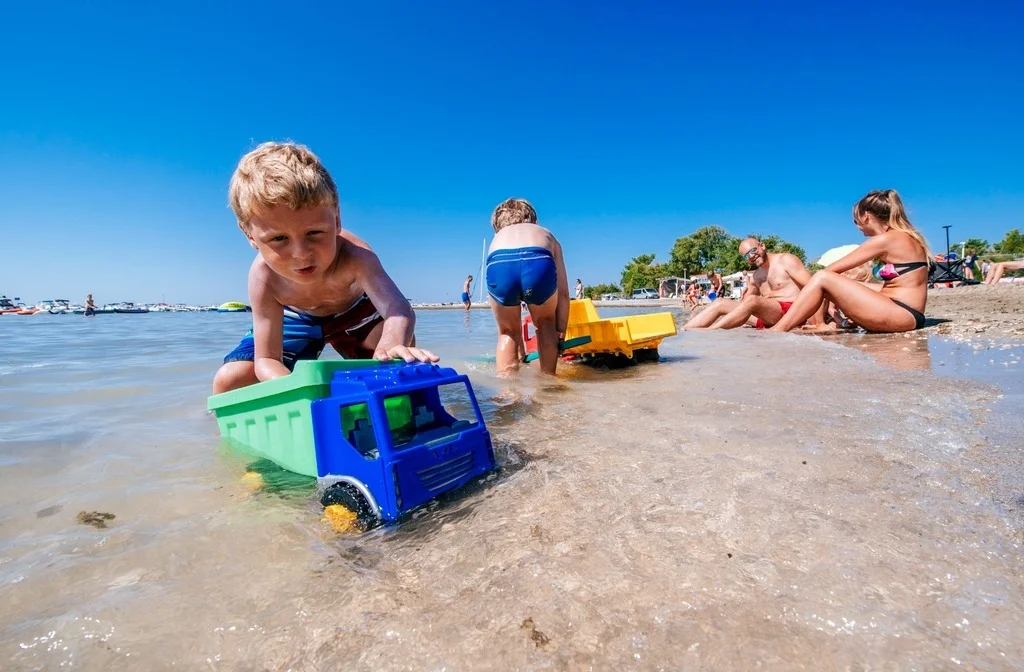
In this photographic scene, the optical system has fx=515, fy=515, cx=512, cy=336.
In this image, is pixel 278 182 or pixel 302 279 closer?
pixel 278 182

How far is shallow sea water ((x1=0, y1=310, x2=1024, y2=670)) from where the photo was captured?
83 cm

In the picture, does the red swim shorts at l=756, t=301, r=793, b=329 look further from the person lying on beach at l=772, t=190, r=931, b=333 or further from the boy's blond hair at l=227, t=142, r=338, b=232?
the boy's blond hair at l=227, t=142, r=338, b=232

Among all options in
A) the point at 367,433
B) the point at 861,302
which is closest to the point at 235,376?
the point at 367,433

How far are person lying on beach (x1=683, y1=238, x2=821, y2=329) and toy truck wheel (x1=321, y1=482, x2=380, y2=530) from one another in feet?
22.4

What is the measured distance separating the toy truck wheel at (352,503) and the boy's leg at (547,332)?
2.59m

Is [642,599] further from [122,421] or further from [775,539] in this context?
[122,421]

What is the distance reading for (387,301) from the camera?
8.53 ft

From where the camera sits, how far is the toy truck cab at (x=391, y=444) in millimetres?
1321

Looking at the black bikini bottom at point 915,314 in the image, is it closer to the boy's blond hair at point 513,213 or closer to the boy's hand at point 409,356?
the boy's blond hair at point 513,213

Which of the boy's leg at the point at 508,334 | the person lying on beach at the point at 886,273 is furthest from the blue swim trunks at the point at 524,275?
the person lying on beach at the point at 886,273

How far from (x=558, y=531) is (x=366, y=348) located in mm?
2334

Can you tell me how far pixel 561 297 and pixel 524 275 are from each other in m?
0.41

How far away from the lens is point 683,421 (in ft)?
Answer: 6.86

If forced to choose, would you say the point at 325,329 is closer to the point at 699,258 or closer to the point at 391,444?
the point at 391,444
